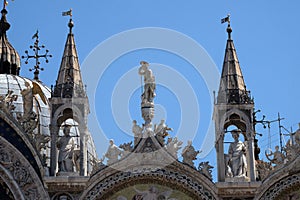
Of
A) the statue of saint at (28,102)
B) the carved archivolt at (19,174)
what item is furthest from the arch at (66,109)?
the carved archivolt at (19,174)

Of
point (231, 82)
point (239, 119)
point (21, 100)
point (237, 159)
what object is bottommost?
point (237, 159)

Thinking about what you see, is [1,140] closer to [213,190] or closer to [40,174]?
[40,174]

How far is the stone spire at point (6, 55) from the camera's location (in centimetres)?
2614

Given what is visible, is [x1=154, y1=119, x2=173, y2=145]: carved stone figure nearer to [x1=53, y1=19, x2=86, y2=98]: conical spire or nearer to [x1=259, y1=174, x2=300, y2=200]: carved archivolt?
[x1=53, y1=19, x2=86, y2=98]: conical spire

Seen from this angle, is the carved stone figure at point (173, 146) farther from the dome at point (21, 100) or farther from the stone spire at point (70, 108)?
the dome at point (21, 100)

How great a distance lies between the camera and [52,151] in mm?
18875

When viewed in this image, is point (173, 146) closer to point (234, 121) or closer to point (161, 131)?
point (161, 131)

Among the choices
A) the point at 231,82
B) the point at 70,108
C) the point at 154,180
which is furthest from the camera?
the point at 231,82

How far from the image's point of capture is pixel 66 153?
62.0 ft

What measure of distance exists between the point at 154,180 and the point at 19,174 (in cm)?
267

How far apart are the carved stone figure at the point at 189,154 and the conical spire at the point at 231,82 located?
1.25m

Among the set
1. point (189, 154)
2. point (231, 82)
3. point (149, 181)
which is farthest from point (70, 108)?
point (231, 82)

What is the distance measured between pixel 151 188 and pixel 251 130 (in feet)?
7.73

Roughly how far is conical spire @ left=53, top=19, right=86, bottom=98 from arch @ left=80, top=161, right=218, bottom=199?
1865 mm
